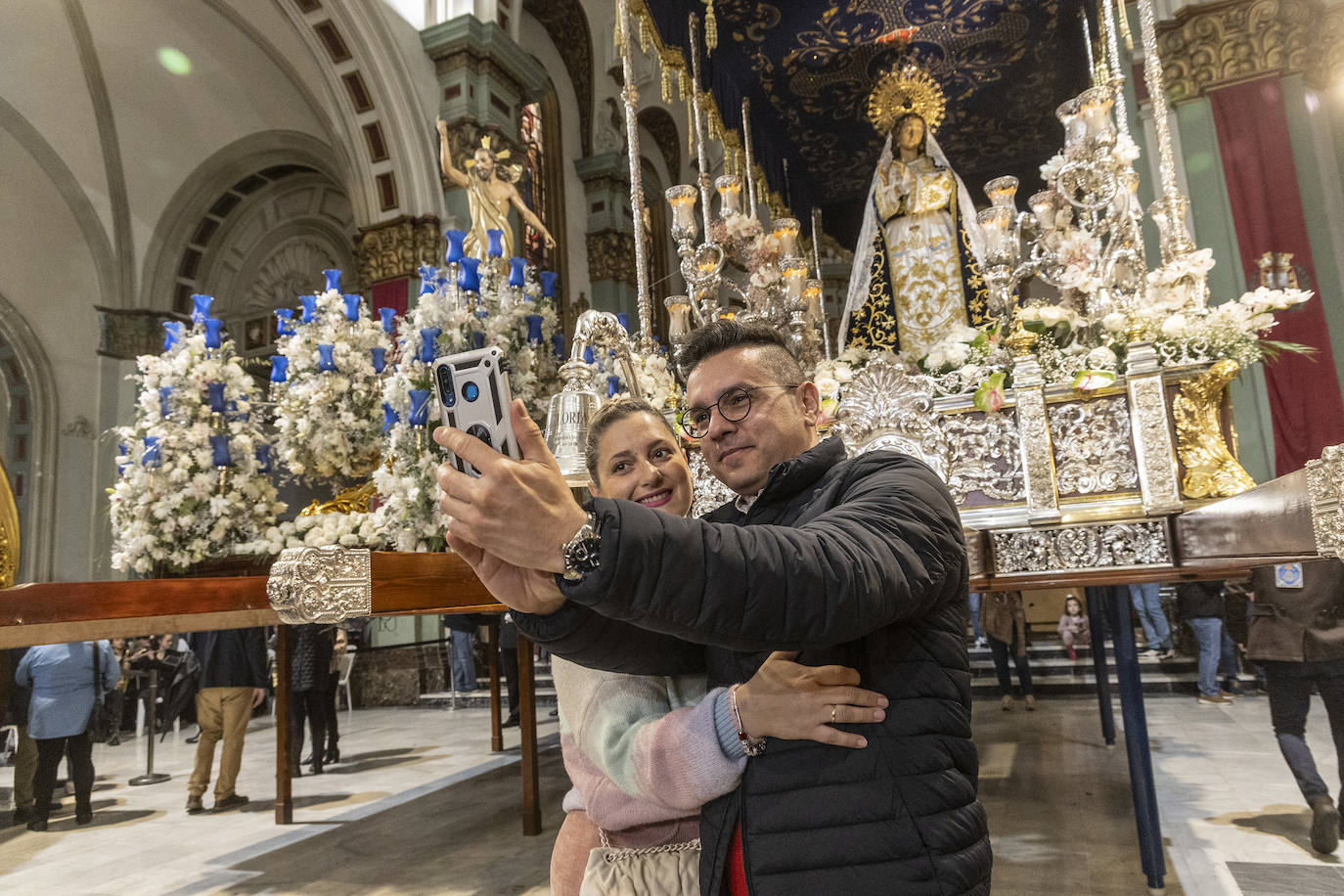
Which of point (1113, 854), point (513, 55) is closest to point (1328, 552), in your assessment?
point (1113, 854)

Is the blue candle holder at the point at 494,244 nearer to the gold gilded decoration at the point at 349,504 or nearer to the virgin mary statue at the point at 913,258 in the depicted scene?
the gold gilded decoration at the point at 349,504

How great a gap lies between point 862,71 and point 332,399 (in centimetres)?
688

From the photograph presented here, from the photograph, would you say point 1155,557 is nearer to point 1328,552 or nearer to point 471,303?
point 1328,552

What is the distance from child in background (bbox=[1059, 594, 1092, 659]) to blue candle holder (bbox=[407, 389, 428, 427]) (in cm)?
740

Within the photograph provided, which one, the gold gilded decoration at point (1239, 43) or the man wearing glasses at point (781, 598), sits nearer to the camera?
the man wearing glasses at point (781, 598)

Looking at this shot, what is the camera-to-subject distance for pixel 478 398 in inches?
→ 35.4

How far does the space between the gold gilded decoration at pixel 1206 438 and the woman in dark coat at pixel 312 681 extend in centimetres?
606

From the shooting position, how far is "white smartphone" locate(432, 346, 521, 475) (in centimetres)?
88

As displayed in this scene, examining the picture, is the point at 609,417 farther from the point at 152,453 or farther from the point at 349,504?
the point at 152,453

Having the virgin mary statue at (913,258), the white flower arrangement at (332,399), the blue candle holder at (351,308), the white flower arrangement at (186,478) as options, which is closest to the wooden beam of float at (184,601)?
the white flower arrangement at (332,399)

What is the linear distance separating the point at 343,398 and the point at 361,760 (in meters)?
3.39

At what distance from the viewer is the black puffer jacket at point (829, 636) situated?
893mm

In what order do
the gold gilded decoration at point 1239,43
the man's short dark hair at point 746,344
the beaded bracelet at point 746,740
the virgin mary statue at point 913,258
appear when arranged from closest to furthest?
the beaded bracelet at point 746,740 → the man's short dark hair at point 746,344 → the virgin mary statue at point 913,258 → the gold gilded decoration at point 1239,43

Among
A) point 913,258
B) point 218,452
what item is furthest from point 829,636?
point 913,258
